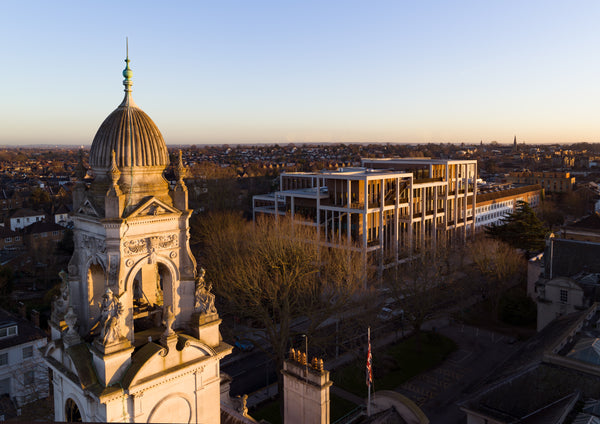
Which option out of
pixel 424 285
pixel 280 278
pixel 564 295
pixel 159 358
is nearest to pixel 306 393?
pixel 159 358

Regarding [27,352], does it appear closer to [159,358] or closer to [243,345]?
[243,345]

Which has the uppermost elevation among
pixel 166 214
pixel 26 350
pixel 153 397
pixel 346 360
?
pixel 166 214

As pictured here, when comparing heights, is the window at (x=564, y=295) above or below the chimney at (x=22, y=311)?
above

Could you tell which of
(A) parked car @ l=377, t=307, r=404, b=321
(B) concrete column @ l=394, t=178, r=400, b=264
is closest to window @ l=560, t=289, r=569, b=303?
(A) parked car @ l=377, t=307, r=404, b=321

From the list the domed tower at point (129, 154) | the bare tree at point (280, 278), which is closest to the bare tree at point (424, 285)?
the bare tree at point (280, 278)

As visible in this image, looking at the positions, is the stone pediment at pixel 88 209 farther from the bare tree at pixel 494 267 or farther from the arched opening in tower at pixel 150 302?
the bare tree at pixel 494 267

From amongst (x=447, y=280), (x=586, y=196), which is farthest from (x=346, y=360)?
(x=586, y=196)

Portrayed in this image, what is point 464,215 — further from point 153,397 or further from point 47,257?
point 153,397

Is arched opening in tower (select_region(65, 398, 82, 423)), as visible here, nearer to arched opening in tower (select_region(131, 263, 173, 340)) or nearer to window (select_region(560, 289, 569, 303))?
arched opening in tower (select_region(131, 263, 173, 340))
